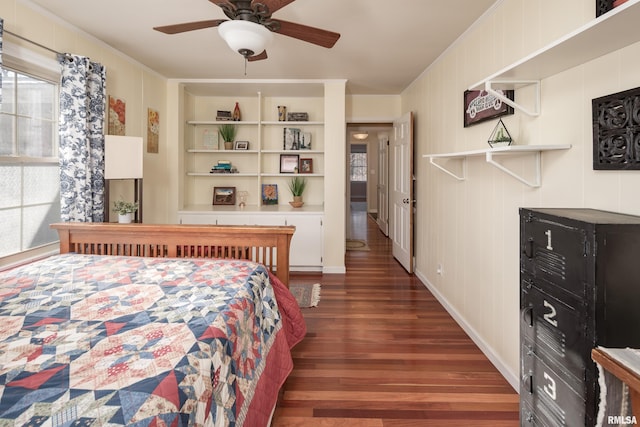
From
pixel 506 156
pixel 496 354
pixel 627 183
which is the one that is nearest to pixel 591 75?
pixel 627 183

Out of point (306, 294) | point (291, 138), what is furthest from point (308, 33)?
point (291, 138)

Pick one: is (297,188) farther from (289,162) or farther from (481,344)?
(481,344)

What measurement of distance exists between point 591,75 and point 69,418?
2133 millimetres

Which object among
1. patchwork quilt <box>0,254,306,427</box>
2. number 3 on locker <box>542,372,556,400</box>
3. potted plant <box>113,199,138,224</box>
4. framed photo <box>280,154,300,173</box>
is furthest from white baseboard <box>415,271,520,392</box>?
potted plant <box>113,199,138,224</box>

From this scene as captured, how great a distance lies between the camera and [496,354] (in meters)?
2.48

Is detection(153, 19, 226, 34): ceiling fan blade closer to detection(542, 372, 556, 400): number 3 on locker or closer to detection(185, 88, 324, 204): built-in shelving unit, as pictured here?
detection(542, 372, 556, 400): number 3 on locker

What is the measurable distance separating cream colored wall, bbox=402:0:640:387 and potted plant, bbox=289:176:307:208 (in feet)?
5.49

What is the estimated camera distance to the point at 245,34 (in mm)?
1887

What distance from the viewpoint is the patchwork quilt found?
2.82ft

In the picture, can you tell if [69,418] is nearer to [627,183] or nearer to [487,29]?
[627,183]

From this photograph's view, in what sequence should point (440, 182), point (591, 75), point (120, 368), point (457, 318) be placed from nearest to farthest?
point (120, 368) → point (591, 75) → point (457, 318) → point (440, 182)

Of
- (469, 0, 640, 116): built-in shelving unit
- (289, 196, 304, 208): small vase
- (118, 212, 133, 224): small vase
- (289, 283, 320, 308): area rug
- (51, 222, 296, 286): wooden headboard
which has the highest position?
(469, 0, 640, 116): built-in shelving unit

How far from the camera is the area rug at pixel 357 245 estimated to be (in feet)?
20.4

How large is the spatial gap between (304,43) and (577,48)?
2.33 m
